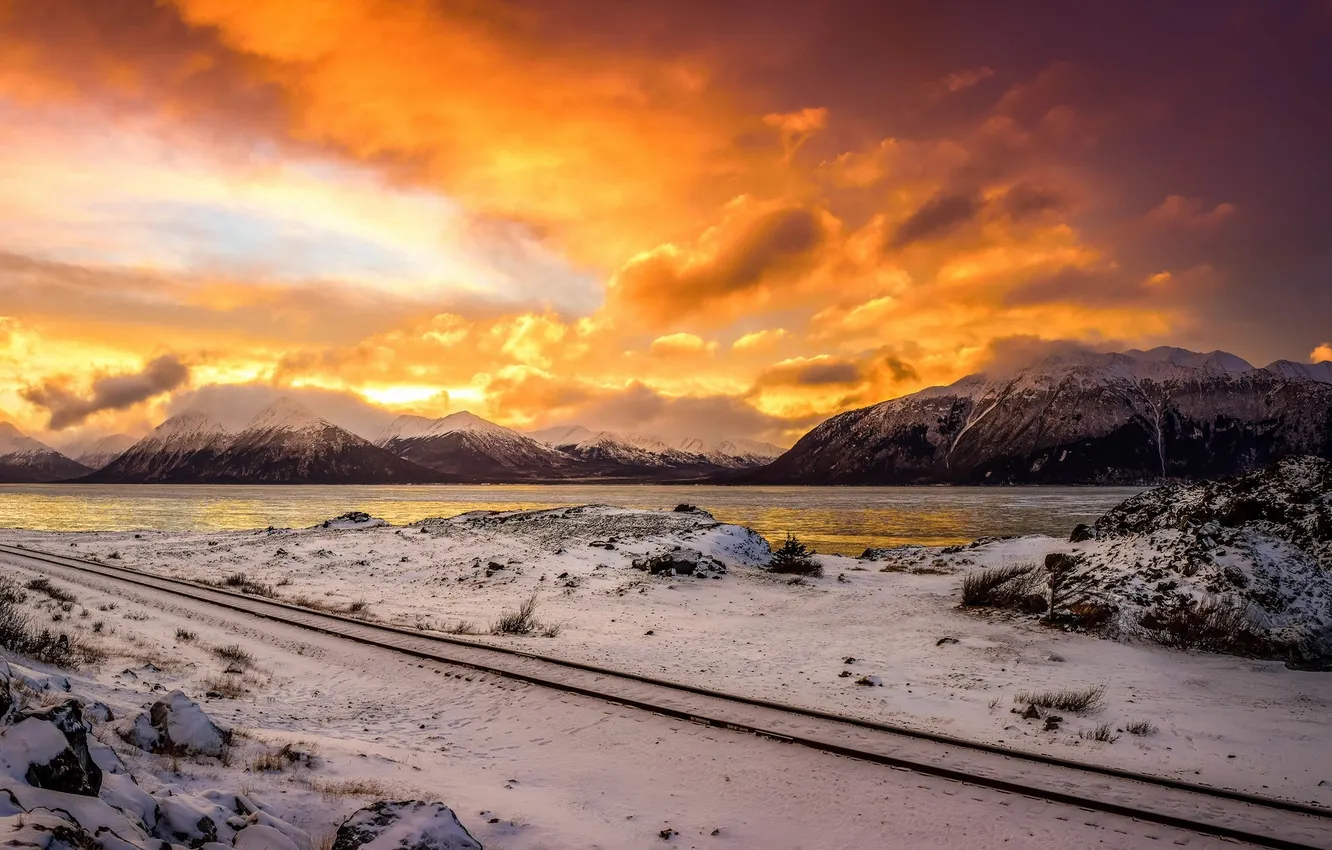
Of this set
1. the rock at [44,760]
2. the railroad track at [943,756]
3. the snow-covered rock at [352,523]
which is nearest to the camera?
the rock at [44,760]

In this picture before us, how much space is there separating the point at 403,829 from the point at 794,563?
2557 cm

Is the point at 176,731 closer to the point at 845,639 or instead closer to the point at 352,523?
the point at 845,639

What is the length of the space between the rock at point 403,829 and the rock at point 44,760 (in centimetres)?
186

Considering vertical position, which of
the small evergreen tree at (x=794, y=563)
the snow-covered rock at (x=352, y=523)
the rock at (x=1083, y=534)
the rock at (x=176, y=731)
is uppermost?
the rock at (x=1083, y=534)

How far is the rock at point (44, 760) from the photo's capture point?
188 inches

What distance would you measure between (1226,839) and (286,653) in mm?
16736

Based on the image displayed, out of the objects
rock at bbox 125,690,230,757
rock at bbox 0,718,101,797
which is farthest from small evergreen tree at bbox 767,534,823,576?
rock at bbox 0,718,101,797

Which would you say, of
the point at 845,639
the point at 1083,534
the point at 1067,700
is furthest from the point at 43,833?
the point at 1083,534

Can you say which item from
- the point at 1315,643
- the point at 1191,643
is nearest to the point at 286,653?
the point at 1191,643

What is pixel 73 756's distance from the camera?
506 centimetres

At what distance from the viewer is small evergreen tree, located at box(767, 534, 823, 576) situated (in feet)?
94.5

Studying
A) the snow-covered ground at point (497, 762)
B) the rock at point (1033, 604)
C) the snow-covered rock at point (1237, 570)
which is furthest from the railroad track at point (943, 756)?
the rock at point (1033, 604)

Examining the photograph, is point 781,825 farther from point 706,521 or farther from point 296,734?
point 706,521

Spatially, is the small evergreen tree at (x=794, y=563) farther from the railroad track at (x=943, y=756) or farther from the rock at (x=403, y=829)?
the rock at (x=403, y=829)
